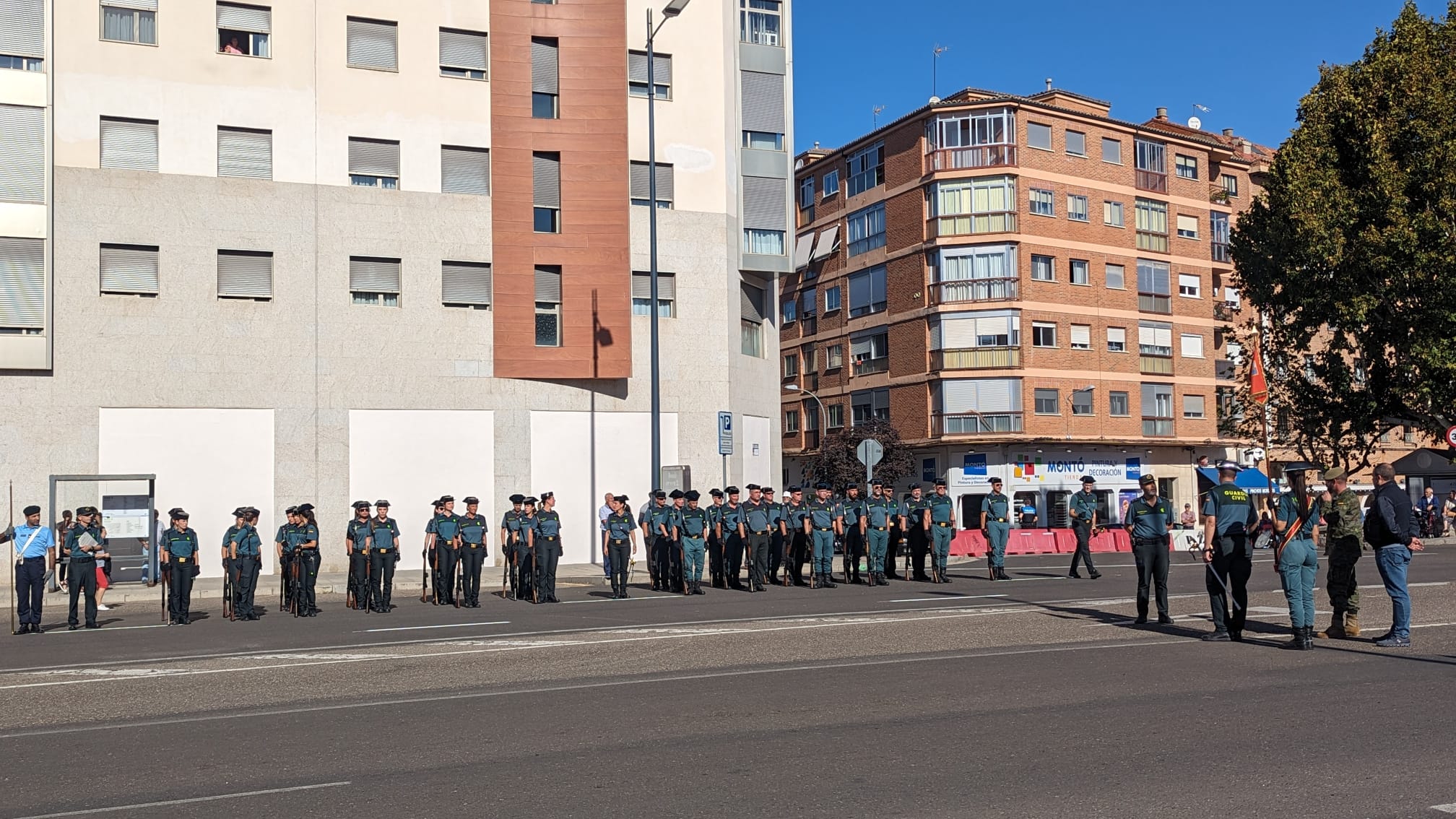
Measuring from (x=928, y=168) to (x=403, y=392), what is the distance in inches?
1210

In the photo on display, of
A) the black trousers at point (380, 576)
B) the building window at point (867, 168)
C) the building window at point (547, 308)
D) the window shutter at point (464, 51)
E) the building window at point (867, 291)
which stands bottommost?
the black trousers at point (380, 576)

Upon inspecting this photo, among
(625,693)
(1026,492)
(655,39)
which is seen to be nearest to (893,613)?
(625,693)

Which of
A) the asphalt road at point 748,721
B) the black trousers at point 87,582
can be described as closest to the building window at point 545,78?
the black trousers at point 87,582

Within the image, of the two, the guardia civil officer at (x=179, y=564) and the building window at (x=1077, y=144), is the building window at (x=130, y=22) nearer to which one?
the guardia civil officer at (x=179, y=564)

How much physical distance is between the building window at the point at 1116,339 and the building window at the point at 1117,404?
75.3 inches

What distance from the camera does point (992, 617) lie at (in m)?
15.8

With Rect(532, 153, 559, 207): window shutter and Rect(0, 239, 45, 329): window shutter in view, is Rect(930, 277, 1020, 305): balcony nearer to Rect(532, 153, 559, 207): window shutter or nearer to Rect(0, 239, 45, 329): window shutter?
Rect(532, 153, 559, 207): window shutter

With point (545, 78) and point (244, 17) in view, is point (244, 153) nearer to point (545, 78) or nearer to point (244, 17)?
point (244, 17)

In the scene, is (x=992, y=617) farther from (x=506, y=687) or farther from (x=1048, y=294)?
(x=1048, y=294)

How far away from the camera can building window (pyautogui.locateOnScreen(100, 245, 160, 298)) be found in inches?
1107

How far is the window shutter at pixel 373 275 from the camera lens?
30.2 m

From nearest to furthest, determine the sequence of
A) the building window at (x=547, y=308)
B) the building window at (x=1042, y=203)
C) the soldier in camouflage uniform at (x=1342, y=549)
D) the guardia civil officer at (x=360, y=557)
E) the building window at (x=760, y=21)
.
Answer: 1. the soldier in camouflage uniform at (x=1342, y=549)
2. the guardia civil officer at (x=360, y=557)
3. the building window at (x=547, y=308)
4. the building window at (x=760, y=21)
5. the building window at (x=1042, y=203)

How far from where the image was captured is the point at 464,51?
1242 inches

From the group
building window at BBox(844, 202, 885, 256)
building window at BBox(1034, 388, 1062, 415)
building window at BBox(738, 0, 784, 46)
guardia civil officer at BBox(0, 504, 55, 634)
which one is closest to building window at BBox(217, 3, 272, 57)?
building window at BBox(738, 0, 784, 46)
